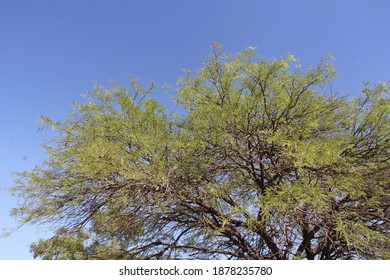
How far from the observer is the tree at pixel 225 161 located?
26.2 feet

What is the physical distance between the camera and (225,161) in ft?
30.2

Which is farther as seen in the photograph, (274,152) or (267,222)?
(274,152)

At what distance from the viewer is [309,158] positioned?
7.34 meters

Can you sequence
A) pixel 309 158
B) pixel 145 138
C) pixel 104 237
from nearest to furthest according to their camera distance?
pixel 309 158 → pixel 145 138 → pixel 104 237

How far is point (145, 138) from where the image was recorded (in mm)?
8445

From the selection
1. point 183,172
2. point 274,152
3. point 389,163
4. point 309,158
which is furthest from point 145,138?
point 389,163

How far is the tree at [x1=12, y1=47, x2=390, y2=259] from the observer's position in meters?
8.00
